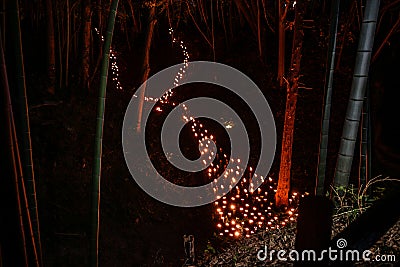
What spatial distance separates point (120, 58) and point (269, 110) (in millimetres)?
4091

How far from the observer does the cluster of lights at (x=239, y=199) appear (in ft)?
18.9

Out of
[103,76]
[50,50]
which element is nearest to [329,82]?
[103,76]

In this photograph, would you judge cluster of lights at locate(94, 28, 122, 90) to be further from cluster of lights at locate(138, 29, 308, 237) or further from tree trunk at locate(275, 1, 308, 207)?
tree trunk at locate(275, 1, 308, 207)

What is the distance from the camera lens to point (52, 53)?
24.9 ft

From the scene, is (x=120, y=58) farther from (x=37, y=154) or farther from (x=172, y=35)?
(x=37, y=154)

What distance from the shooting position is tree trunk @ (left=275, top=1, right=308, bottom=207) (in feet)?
18.4

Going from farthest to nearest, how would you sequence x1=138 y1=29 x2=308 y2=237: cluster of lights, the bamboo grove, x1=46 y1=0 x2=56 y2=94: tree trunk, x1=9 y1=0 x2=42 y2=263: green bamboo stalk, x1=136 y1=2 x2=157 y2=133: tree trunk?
1. x1=46 y1=0 x2=56 y2=94: tree trunk
2. x1=136 y1=2 x2=157 y2=133: tree trunk
3. x1=138 y1=29 x2=308 y2=237: cluster of lights
4. x1=9 y1=0 x2=42 y2=263: green bamboo stalk
5. the bamboo grove

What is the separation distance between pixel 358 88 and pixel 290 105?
7.55ft

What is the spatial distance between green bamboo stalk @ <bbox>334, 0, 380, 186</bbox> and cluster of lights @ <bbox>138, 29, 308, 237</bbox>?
A: 4.28ft

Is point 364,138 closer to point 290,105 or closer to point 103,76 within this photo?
point 290,105

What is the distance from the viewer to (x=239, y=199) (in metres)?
6.70

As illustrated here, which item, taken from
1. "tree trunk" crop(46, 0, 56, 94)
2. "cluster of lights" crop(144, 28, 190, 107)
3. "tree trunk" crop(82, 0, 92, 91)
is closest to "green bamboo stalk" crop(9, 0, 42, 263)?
"tree trunk" crop(46, 0, 56, 94)

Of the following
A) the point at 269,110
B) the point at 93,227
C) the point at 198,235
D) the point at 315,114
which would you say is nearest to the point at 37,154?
the point at 198,235

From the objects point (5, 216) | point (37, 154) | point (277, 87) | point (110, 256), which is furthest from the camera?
point (277, 87)
